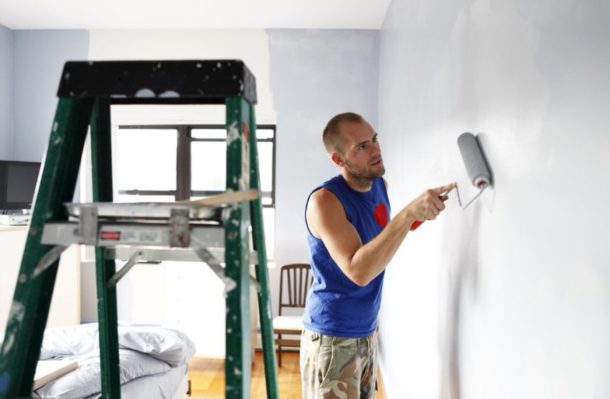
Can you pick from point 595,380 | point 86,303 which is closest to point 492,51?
point 595,380

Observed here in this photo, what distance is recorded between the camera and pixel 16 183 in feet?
14.0

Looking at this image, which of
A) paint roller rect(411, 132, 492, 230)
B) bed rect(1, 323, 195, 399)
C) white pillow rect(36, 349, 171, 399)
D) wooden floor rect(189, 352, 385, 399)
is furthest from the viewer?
wooden floor rect(189, 352, 385, 399)

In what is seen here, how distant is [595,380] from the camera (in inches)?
31.0

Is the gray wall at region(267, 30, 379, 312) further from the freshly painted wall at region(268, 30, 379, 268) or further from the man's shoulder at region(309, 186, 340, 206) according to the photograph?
the man's shoulder at region(309, 186, 340, 206)

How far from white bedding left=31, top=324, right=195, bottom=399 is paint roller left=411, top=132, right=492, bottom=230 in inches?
63.6

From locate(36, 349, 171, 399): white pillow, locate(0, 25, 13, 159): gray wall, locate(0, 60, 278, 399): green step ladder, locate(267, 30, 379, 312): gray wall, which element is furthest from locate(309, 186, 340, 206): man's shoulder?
locate(0, 25, 13, 159): gray wall

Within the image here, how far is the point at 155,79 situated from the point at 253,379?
123 inches

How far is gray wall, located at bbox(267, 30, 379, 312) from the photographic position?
4453 millimetres

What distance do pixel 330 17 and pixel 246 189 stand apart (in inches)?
138

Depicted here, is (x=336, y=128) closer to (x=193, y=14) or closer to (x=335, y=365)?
(x=335, y=365)

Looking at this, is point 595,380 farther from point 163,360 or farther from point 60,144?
point 163,360

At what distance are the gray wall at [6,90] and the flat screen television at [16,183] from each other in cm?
40

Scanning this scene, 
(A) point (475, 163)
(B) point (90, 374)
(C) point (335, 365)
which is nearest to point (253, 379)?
(B) point (90, 374)

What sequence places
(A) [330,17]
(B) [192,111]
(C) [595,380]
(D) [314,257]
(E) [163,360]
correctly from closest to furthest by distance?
(C) [595,380], (D) [314,257], (E) [163,360], (A) [330,17], (B) [192,111]
